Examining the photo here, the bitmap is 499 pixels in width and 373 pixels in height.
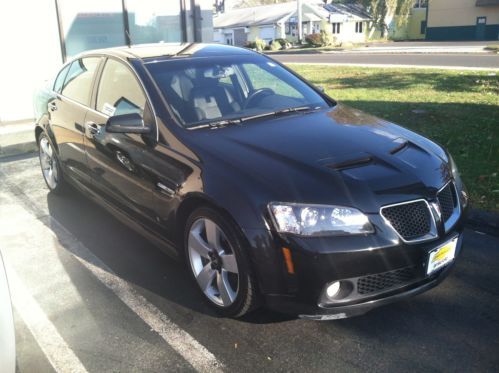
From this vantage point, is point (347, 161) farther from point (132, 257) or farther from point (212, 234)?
point (132, 257)

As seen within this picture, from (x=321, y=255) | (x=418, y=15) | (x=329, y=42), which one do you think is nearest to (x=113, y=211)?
(x=321, y=255)

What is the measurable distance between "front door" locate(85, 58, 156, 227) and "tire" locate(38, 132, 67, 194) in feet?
3.92

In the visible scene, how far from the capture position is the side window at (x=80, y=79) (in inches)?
174

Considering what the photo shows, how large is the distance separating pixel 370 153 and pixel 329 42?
44.6 meters

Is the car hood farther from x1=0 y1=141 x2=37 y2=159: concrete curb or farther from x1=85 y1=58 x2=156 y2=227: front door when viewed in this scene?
x1=0 y1=141 x2=37 y2=159: concrete curb

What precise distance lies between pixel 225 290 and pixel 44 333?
117 centimetres

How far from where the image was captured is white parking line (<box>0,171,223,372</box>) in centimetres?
274

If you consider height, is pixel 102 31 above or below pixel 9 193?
above

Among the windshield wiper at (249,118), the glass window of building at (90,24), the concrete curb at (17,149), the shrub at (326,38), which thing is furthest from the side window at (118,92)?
the shrub at (326,38)

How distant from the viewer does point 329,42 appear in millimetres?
45031

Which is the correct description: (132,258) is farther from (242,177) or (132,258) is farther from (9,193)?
(9,193)

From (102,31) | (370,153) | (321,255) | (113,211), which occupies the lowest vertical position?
(113,211)

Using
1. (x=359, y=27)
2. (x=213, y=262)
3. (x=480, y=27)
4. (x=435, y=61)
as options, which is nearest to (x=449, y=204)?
(x=213, y=262)

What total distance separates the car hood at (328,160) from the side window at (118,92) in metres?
0.74
